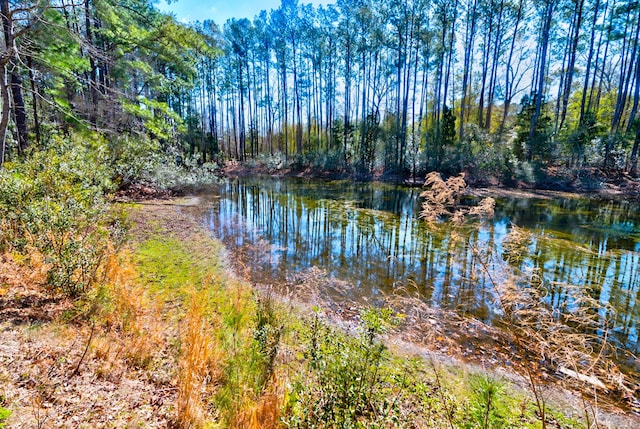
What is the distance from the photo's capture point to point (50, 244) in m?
3.67

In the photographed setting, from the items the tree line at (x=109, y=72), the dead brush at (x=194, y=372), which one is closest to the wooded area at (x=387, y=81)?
the tree line at (x=109, y=72)

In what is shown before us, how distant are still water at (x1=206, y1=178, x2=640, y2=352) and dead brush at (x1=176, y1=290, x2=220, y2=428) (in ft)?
7.51

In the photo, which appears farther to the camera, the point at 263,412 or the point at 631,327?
the point at 631,327

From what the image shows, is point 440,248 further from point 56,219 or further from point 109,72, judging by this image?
point 109,72

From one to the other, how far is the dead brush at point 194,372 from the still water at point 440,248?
2288 millimetres

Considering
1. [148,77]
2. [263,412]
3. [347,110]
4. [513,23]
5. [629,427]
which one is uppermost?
[513,23]

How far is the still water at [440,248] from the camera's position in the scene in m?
5.25

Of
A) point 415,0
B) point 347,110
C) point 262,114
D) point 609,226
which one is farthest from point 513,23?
point 262,114

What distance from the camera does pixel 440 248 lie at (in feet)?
26.3

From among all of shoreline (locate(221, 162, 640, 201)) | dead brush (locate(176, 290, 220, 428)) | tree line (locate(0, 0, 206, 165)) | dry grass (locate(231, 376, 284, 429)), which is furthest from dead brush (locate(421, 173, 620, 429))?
shoreline (locate(221, 162, 640, 201))

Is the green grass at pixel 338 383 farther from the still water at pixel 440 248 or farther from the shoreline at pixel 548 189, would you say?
the shoreline at pixel 548 189

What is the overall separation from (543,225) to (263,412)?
1166cm

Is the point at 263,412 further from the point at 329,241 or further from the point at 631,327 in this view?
the point at 329,241

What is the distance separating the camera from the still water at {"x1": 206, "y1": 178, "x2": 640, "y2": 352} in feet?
17.2
